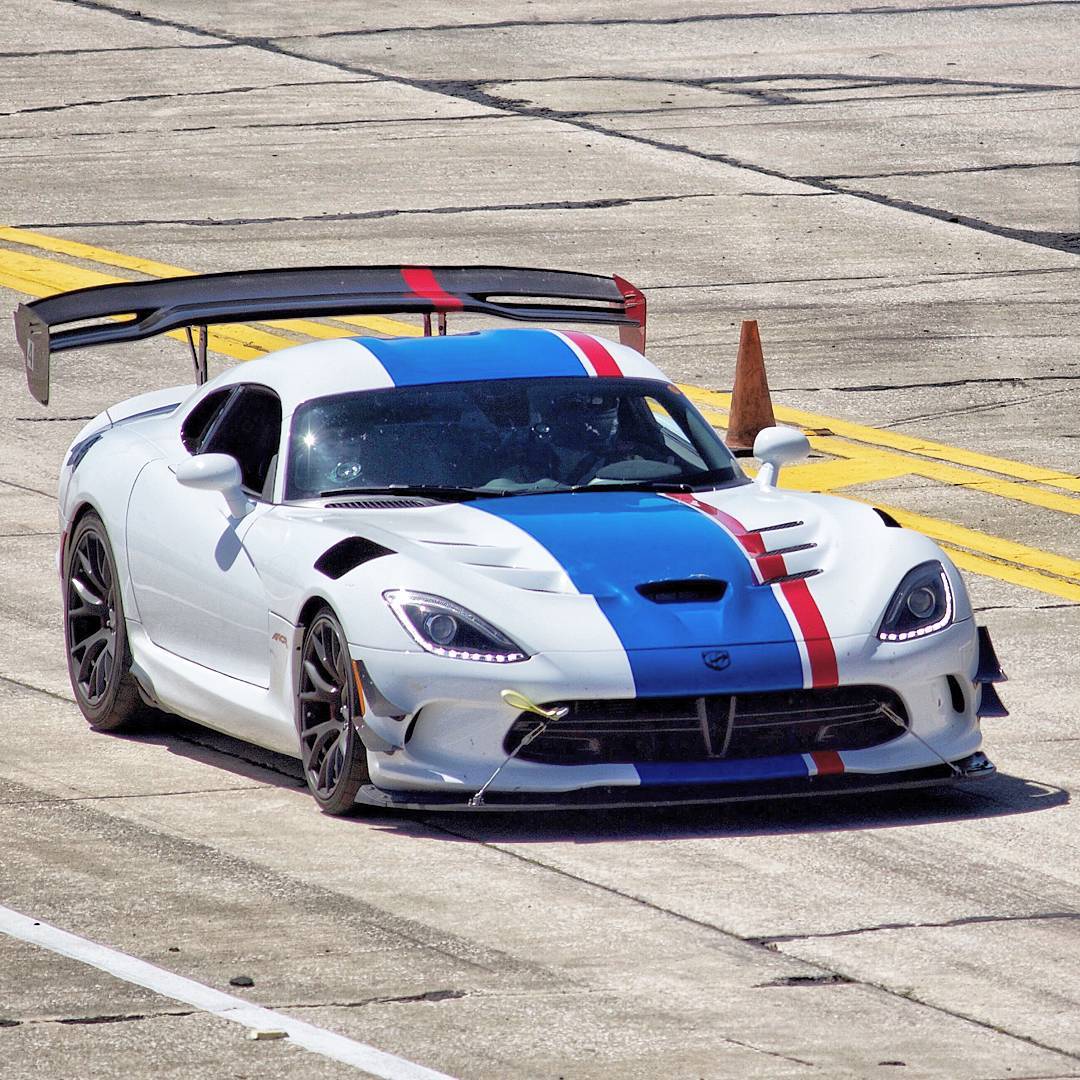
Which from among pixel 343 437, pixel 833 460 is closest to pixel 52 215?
pixel 833 460

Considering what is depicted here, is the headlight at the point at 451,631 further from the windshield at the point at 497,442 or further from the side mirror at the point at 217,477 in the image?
the side mirror at the point at 217,477

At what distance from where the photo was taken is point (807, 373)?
643 inches

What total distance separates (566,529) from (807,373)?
8176mm

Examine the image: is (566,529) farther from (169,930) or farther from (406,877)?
(169,930)

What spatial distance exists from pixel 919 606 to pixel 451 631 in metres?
1.49

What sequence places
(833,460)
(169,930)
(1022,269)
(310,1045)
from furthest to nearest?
(1022,269) < (833,460) < (169,930) < (310,1045)

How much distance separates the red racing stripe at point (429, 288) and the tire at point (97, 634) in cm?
149

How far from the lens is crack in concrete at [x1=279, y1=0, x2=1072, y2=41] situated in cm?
2847

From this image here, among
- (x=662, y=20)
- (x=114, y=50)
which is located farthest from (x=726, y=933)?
(x=662, y=20)

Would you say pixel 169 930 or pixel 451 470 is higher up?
pixel 451 470

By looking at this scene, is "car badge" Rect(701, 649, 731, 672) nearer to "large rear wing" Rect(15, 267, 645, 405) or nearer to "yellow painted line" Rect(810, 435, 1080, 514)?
"large rear wing" Rect(15, 267, 645, 405)

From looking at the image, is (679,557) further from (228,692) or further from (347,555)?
(228,692)

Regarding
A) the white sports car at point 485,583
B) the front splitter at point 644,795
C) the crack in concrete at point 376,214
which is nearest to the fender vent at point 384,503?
the white sports car at point 485,583

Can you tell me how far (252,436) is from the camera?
374 inches
